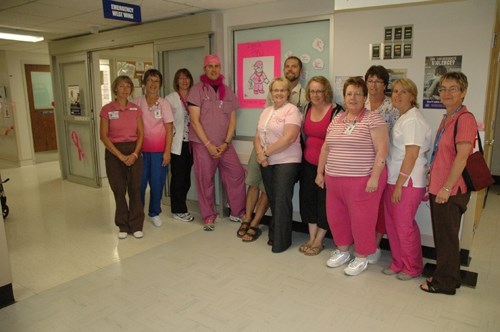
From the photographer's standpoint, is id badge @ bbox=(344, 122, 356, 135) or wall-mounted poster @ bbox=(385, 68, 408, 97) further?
wall-mounted poster @ bbox=(385, 68, 408, 97)

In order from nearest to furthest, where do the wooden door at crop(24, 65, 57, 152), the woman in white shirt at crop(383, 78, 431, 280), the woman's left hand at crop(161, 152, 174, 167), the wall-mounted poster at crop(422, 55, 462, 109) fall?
the woman in white shirt at crop(383, 78, 431, 280) < the wall-mounted poster at crop(422, 55, 462, 109) < the woman's left hand at crop(161, 152, 174, 167) < the wooden door at crop(24, 65, 57, 152)

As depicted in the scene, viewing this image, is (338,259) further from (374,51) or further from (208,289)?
(374,51)

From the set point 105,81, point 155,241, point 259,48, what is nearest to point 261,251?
point 155,241

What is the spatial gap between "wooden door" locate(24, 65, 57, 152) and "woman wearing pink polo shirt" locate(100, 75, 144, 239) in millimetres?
5222

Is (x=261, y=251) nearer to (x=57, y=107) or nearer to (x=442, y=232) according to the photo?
(x=442, y=232)

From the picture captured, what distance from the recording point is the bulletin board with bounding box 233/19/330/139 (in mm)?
3477

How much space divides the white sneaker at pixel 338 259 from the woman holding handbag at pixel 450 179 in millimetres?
666

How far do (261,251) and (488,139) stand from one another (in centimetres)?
218

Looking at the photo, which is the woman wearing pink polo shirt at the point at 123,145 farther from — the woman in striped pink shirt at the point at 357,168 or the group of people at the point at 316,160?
the woman in striped pink shirt at the point at 357,168

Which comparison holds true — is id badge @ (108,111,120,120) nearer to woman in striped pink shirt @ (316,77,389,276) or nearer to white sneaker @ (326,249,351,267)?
woman in striped pink shirt @ (316,77,389,276)

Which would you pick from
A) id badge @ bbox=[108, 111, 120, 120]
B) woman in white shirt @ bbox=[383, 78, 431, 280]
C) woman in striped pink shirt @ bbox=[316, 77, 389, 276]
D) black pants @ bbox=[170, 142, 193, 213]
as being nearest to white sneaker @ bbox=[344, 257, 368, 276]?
woman in striped pink shirt @ bbox=[316, 77, 389, 276]

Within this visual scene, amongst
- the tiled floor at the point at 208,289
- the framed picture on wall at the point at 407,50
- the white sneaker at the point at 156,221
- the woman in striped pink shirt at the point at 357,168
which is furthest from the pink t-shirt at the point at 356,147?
the white sneaker at the point at 156,221

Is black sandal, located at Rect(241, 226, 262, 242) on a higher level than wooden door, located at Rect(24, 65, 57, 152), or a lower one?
lower

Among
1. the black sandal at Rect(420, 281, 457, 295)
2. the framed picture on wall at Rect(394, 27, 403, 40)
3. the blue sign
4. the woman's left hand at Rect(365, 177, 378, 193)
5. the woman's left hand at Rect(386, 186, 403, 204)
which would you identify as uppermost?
the blue sign
